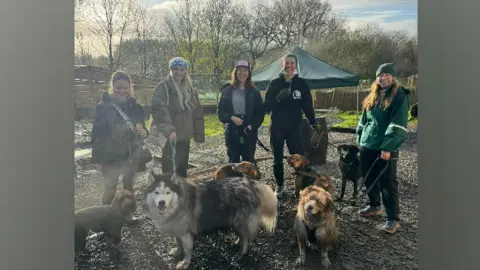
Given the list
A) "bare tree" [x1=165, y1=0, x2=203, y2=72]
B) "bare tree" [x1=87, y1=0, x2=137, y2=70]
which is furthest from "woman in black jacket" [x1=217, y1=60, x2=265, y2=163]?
"bare tree" [x1=87, y1=0, x2=137, y2=70]

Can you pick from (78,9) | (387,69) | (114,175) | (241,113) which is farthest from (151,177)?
(387,69)

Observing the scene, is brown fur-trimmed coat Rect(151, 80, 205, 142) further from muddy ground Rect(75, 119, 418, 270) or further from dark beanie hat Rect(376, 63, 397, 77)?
dark beanie hat Rect(376, 63, 397, 77)

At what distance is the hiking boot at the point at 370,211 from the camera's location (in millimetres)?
3121

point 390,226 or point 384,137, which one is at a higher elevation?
point 384,137

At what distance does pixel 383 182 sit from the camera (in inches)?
123

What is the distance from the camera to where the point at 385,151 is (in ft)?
10.2

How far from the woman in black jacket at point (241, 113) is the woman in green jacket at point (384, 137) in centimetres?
80

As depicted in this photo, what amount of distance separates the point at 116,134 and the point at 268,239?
132cm

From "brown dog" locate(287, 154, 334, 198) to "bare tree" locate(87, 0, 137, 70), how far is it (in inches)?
58.4

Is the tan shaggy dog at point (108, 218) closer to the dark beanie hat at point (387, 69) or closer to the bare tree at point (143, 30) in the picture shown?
the bare tree at point (143, 30)

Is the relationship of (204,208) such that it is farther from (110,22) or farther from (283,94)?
(110,22)

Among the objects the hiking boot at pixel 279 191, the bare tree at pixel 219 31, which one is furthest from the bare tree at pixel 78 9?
the hiking boot at pixel 279 191

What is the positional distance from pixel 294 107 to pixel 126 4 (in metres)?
1.44
